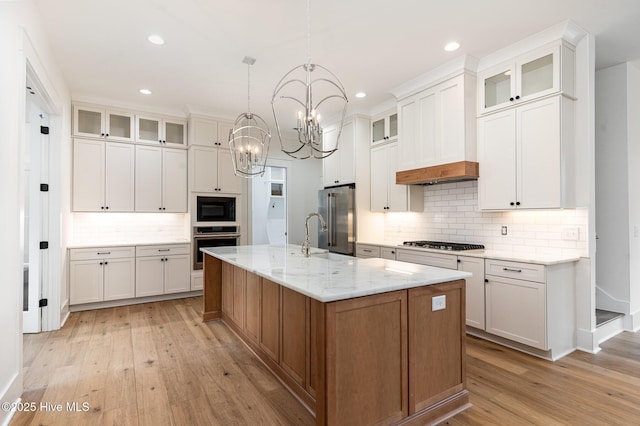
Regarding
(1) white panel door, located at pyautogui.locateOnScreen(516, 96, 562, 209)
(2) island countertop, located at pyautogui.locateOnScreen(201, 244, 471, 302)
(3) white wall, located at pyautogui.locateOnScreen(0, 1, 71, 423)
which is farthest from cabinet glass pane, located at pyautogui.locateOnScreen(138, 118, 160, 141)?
(1) white panel door, located at pyautogui.locateOnScreen(516, 96, 562, 209)

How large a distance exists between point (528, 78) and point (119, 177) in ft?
17.3

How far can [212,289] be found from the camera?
401cm

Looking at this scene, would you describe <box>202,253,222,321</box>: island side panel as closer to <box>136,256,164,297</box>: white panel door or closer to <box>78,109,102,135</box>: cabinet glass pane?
<box>136,256,164,297</box>: white panel door

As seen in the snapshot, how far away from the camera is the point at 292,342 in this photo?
2.34 metres

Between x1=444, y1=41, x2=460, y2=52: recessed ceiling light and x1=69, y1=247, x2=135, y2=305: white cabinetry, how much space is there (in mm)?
4674

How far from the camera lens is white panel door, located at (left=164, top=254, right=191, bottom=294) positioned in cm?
490

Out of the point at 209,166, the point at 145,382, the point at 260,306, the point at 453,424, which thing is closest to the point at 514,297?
the point at 453,424

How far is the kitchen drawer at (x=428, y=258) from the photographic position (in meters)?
3.53

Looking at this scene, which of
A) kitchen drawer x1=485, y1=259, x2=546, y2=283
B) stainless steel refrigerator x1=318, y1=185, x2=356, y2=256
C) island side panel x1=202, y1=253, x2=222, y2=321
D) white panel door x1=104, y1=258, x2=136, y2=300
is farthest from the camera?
stainless steel refrigerator x1=318, y1=185, x2=356, y2=256

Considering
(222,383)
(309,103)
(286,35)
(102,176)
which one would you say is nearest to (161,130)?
(102,176)

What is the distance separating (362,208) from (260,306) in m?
2.70

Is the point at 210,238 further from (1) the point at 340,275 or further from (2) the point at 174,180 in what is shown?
(1) the point at 340,275

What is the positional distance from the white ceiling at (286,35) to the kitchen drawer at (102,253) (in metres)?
2.13

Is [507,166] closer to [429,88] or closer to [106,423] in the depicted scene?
[429,88]
